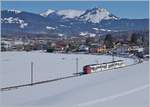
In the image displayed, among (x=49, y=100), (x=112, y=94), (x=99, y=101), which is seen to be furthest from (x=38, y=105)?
(x=112, y=94)

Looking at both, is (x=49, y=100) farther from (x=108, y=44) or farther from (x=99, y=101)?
(x=108, y=44)

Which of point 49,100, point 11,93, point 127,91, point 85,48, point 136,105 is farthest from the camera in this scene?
point 85,48

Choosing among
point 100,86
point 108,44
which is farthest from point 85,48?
point 100,86

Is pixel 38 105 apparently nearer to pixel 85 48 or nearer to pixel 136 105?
pixel 136 105

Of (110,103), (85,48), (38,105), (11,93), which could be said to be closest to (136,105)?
(110,103)

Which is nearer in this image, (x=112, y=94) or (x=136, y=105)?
(x=136, y=105)

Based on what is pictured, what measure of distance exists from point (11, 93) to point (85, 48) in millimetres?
57469

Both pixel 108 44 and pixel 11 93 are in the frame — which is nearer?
pixel 11 93

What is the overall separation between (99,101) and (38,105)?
149 cm

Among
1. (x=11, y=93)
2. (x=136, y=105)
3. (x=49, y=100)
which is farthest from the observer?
(x=11, y=93)

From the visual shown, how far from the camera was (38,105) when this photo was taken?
10.2m

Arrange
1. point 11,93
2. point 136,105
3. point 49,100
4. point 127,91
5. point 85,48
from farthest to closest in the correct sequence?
1. point 85,48
2. point 11,93
3. point 127,91
4. point 49,100
5. point 136,105

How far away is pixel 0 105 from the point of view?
10141mm

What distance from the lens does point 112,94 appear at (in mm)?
11352
